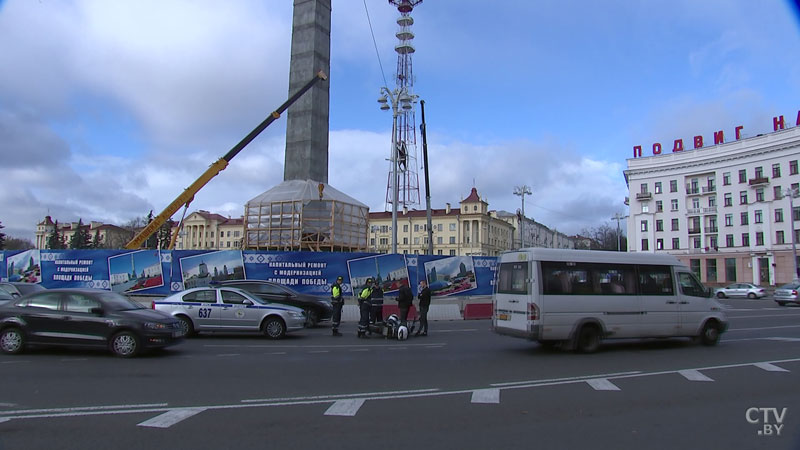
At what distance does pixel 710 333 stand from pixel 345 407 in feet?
35.8

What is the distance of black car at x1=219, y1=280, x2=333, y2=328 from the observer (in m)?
18.3

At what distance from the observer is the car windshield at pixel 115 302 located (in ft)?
37.1

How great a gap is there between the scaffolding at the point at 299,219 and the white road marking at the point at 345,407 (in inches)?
881

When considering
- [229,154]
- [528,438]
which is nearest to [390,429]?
[528,438]

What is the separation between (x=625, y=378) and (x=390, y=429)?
506 centimetres

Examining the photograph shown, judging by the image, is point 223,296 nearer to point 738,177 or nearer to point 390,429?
point 390,429

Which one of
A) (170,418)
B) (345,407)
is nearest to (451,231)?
(345,407)

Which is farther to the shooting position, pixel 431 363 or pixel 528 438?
pixel 431 363

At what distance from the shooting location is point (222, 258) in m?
22.5

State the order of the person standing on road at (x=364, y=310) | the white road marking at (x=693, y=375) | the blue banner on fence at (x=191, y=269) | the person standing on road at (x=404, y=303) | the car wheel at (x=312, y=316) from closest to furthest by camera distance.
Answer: the white road marking at (x=693, y=375) < the person standing on road at (x=404, y=303) < the person standing on road at (x=364, y=310) < the car wheel at (x=312, y=316) < the blue banner on fence at (x=191, y=269)

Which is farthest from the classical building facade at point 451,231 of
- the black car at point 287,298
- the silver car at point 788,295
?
the black car at point 287,298

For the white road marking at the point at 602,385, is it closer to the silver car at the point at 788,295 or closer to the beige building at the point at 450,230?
the silver car at the point at 788,295

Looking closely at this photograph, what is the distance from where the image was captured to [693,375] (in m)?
9.10

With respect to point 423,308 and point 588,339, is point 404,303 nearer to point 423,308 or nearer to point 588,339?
point 423,308
